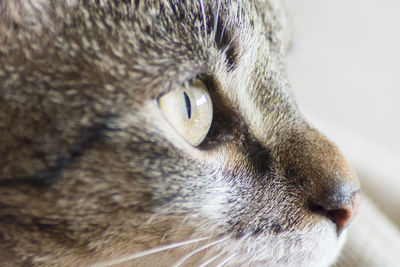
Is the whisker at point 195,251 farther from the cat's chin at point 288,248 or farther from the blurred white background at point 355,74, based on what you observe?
the blurred white background at point 355,74

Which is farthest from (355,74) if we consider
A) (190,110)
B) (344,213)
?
(190,110)

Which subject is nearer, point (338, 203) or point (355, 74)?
point (338, 203)

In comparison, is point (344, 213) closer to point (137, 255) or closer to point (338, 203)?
point (338, 203)

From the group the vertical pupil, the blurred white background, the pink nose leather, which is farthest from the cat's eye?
the blurred white background

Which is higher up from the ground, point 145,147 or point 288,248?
point 145,147

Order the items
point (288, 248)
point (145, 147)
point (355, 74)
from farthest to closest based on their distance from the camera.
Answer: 1. point (355, 74)
2. point (288, 248)
3. point (145, 147)

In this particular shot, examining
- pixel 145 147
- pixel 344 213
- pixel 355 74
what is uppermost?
pixel 355 74

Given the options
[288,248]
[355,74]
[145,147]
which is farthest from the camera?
[355,74]
